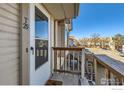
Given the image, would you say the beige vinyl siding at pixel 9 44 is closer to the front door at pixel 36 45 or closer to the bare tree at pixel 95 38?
the front door at pixel 36 45

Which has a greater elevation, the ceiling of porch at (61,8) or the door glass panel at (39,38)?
the ceiling of porch at (61,8)

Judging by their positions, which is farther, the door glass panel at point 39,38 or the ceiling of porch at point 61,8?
the ceiling of porch at point 61,8

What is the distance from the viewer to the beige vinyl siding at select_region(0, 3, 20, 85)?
1837 mm

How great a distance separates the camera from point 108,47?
5227mm

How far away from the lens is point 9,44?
204 cm

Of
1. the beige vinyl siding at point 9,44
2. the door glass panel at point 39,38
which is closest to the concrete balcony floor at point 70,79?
the door glass panel at point 39,38

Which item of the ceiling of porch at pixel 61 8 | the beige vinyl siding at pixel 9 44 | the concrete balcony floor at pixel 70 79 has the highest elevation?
the ceiling of porch at pixel 61 8

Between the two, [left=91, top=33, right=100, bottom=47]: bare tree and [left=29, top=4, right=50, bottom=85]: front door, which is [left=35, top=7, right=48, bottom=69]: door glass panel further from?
[left=91, top=33, right=100, bottom=47]: bare tree

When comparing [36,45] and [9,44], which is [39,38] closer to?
[36,45]

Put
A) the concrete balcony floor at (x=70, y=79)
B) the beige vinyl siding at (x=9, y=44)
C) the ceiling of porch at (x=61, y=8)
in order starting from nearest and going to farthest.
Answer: the beige vinyl siding at (x=9, y=44)
the ceiling of porch at (x=61, y=8)
the concrete balcony floor at (x=70, y=79)

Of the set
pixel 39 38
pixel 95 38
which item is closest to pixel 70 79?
pixel 39 38

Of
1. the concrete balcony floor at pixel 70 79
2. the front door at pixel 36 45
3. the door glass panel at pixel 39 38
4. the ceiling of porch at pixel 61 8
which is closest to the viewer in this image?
the front door at pixel 36 45

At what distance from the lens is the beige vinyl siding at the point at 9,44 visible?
184 cm
